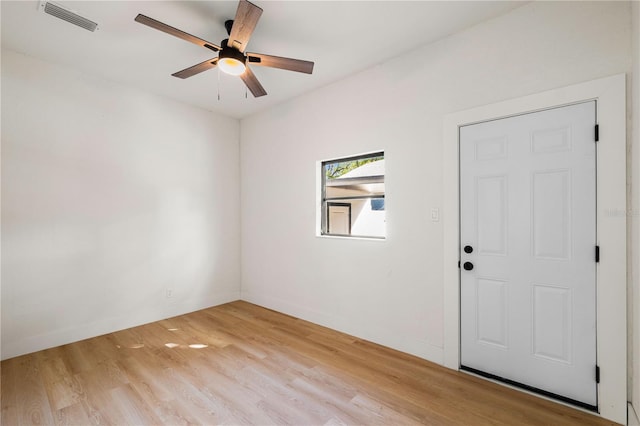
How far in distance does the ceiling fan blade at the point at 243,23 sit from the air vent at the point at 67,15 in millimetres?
1284

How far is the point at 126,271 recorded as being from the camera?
3.68m

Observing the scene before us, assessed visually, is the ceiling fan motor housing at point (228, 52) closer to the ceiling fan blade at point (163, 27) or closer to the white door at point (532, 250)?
the ceiling fan blade at point (163, 27)

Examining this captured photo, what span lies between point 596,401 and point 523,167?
172cm

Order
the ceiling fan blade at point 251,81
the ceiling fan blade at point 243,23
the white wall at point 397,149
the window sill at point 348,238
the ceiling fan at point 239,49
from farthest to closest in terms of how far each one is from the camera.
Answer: the window sill at point 348,238 < the ceiling fan blade at point 251,81 < the white wall at point 397,149 < the ceiling fan at point 239,49 < the ceiling fan blade at point 243,23

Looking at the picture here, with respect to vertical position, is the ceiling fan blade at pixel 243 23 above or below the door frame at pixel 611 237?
above

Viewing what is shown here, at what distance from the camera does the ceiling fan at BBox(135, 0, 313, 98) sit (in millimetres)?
2033

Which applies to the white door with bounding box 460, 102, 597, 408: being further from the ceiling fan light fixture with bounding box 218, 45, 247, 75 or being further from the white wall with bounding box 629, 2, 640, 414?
the ceiling fan light fixture with bounding box 218, 45, 247, 75

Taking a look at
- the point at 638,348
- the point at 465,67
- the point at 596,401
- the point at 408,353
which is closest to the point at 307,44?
the point at 465,67

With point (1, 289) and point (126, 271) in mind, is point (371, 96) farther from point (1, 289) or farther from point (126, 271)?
point (1, 289)

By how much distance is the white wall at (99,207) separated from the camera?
117 inches

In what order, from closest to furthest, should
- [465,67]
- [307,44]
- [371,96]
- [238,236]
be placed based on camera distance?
[465,67] < [307,44] < [371,96] < [238,236]

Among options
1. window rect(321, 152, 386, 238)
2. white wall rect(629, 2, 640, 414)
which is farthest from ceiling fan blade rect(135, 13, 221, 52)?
white wall rect(629, 2, 640, 414)

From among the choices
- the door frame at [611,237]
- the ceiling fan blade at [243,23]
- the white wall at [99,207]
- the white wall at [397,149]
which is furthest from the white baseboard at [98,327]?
the door frame at [611,237]

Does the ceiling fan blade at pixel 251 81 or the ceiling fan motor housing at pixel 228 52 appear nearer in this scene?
the ceiling fan motor housing at pixel 228 52
